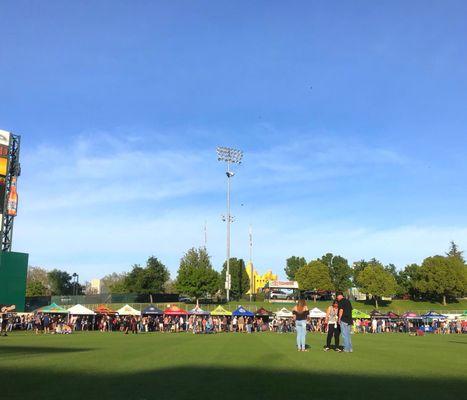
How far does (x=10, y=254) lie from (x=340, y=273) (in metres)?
76.1

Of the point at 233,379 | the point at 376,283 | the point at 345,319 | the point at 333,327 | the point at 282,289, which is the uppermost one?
the point at 376,283

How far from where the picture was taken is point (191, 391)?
7.10 m

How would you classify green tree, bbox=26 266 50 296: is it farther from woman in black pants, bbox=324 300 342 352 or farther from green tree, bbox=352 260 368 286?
woman in black pants, bbox=324 300 342 352

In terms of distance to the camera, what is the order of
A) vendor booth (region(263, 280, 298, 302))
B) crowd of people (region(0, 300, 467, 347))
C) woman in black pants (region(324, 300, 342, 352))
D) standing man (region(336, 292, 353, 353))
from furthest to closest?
1. vendor booth (region(263, 280, 298, 302))
2. crowd of people (region(0, 300, 467, 347))
3. woman in black pants (region(324, 300, 342, 352))
4. standing man (region(336, 292, 353, 353))

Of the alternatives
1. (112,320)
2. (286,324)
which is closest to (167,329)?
(112,320)

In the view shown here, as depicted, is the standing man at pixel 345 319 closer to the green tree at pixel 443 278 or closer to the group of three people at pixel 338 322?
the group of three people at pixel 338 322

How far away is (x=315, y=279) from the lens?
102m

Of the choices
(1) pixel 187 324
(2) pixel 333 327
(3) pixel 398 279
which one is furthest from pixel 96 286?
(2) pixel 333 327

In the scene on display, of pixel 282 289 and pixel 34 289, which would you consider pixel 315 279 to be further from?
pixel 34 289

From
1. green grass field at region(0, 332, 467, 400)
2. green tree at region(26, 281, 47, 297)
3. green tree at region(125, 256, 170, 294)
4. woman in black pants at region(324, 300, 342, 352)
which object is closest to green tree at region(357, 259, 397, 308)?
green tree at region(125, 256, 170, 294)

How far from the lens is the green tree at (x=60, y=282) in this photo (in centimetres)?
11166

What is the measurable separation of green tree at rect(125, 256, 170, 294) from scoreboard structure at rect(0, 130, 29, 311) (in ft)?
90.7

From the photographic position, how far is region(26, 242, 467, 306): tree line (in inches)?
3223

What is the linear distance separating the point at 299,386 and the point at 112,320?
4432 centimetres
